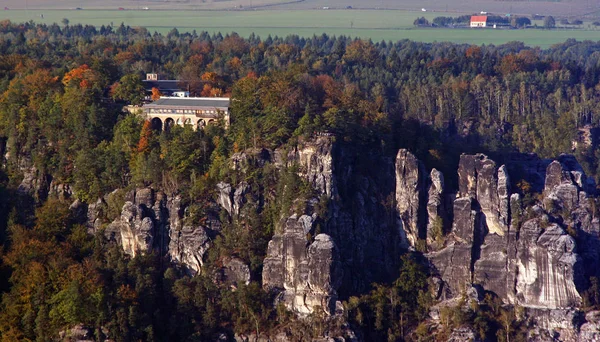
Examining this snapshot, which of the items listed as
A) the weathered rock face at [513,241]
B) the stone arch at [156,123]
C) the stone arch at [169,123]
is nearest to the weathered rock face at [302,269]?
the weathered rock face at [513,241]

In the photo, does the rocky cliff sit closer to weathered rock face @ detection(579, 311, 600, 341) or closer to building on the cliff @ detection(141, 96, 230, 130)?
weathered rock face @ detection(579, 311, 600, 341)

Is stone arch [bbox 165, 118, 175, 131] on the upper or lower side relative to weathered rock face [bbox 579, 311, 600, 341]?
upper

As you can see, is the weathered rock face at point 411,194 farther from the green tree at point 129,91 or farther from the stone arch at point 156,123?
the green tree at point 129,91

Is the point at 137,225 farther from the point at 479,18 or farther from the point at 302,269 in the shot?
the point at 479,18

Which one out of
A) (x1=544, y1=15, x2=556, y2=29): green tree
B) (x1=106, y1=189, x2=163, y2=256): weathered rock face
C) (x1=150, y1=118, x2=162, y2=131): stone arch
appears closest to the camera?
(x1=106, y1=189, x2=163, y2=256): weathered rock face

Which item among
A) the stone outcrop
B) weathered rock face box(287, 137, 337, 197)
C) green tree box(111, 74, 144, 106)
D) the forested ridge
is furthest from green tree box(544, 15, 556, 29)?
the stone outcrop

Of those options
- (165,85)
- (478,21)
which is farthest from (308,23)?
(165,85)

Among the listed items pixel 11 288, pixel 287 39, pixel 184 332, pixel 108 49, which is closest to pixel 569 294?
pixel 184 332
